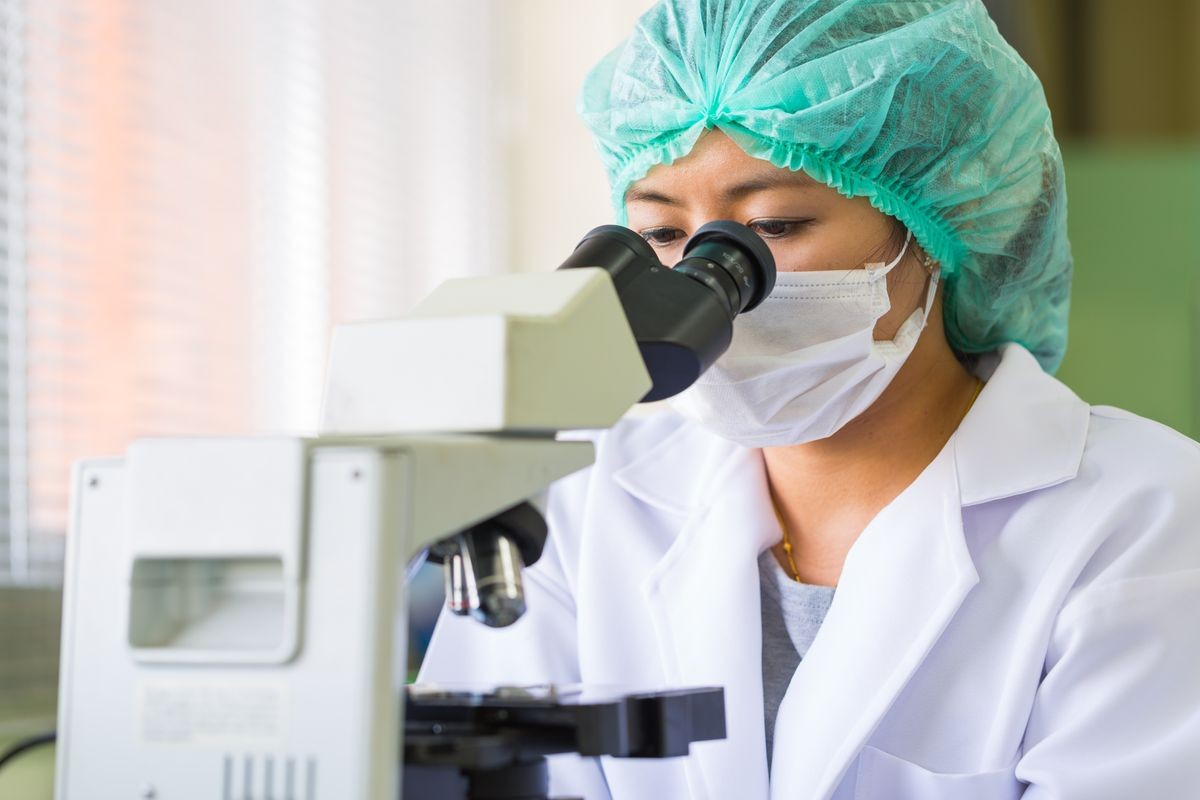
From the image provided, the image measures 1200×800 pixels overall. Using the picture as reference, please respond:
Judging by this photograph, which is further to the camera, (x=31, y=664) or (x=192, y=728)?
(x=31, y=664)

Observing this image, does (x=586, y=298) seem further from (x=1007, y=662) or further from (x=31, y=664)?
(x=31, y=664)

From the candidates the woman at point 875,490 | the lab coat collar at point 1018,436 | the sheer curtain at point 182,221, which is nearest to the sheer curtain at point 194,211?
the sheer curtain at point 182,221

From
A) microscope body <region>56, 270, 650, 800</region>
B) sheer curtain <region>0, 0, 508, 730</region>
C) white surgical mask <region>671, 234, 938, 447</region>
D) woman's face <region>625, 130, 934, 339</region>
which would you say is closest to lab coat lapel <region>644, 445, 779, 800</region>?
white surgical mask <region>671, 234, 938, 447</region>

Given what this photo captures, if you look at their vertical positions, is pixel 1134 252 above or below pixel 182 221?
above

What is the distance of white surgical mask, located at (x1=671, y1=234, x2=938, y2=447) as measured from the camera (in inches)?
47.9

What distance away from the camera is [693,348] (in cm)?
88

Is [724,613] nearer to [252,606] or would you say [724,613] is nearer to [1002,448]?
[1002,448]

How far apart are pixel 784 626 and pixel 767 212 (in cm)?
44

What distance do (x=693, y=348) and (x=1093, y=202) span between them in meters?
2.55

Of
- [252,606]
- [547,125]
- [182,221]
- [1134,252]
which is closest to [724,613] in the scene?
[252,606]

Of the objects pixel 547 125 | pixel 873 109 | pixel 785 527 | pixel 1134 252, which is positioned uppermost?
pixel 547 125

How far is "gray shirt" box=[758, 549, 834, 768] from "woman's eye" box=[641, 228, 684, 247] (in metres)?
0.37

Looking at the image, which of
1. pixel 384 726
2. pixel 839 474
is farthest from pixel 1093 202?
pixel 384 726

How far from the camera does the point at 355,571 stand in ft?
2.28
